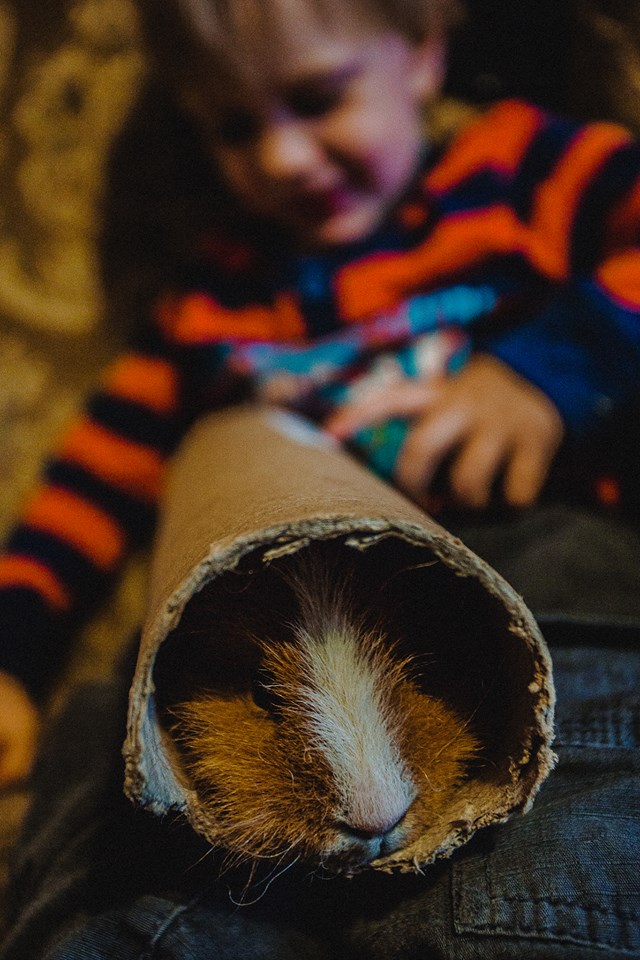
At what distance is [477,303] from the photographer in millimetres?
690

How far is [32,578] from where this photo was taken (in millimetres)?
729

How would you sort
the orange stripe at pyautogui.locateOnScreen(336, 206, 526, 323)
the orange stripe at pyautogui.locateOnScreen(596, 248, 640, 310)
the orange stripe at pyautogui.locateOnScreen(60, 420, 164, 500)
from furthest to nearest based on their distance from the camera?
the orange stripe at pyautogui.locateOnScreen(60, 420, 164, 500) < the orange stripe at pyautogui.locateOnScreen(336, 206, 526, 323) < the orange stripe at pyautogui.locateOnScreen(596, 248, 640, 310)

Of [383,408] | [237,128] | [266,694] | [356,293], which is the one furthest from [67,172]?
[266,694]

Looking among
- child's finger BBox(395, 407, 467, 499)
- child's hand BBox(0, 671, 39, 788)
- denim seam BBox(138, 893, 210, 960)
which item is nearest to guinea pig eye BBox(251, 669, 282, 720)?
denim seam BBox(138, 893, 210, 960)

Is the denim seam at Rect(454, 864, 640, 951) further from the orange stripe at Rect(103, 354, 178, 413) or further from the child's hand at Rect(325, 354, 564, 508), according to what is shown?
the orange stripe at Rect(103, 354, 178, 413)

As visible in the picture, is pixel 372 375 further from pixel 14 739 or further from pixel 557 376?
pixel 14 739

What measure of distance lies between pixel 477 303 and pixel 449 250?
0.19ft

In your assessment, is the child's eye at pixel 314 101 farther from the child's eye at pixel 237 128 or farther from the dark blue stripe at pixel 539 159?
the dark blue stripe at pixel 539 159

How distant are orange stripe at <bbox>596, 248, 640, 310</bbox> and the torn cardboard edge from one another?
31cm

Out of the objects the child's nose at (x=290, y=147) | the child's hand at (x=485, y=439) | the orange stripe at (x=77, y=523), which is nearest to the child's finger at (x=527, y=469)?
the child's hand at (x=485, y=439)

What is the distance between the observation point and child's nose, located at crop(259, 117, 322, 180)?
66 centimetres

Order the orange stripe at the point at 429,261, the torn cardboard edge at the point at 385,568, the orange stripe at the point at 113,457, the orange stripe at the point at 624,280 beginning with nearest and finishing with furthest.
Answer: the torn cardboard edge at the point at 385,568 < the orange stripe at the point at 624,280 < the orange stripe at the point at 429,261 < the orange stripe at the point at 113,457

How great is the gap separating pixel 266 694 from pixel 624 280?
445mm

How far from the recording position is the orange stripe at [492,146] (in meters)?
0.72
